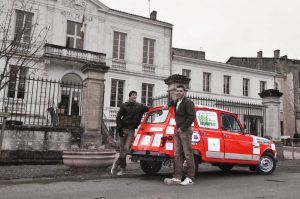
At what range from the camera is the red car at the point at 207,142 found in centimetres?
722

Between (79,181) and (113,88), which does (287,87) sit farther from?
(79,181)

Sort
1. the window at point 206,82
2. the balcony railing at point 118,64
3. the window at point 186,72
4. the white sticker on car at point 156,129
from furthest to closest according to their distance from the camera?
the window at point 206,82
the window at point 186,72
the balcony railing at point 118,64
the white sticker on car at point 156,129

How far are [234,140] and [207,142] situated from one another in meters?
1.03

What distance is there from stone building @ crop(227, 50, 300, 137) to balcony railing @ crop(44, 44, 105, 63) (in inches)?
859

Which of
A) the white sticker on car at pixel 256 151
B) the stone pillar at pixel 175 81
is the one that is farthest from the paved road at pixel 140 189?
the stone pillar at pixel 175 81

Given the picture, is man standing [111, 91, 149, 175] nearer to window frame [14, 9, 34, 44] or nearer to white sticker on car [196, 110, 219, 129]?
white sticker on car [196, 110, 219, 129]

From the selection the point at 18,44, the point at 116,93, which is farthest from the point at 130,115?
the point at 116,93

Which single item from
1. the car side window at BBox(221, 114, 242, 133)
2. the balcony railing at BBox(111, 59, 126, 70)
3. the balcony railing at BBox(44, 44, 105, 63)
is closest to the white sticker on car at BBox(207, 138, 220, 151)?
the car side window at BBox(221, 114, 242, 133)

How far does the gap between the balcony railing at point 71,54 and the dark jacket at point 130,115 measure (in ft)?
48.8

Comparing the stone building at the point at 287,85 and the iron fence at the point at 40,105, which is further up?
the stone building at the point at 287,85

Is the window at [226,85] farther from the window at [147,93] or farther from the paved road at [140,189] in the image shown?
the paved road at [140,189]

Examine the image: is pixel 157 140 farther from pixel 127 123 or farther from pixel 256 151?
pixel 256 151

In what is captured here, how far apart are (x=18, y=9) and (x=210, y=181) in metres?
18.8

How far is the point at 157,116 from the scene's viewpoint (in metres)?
7.91
